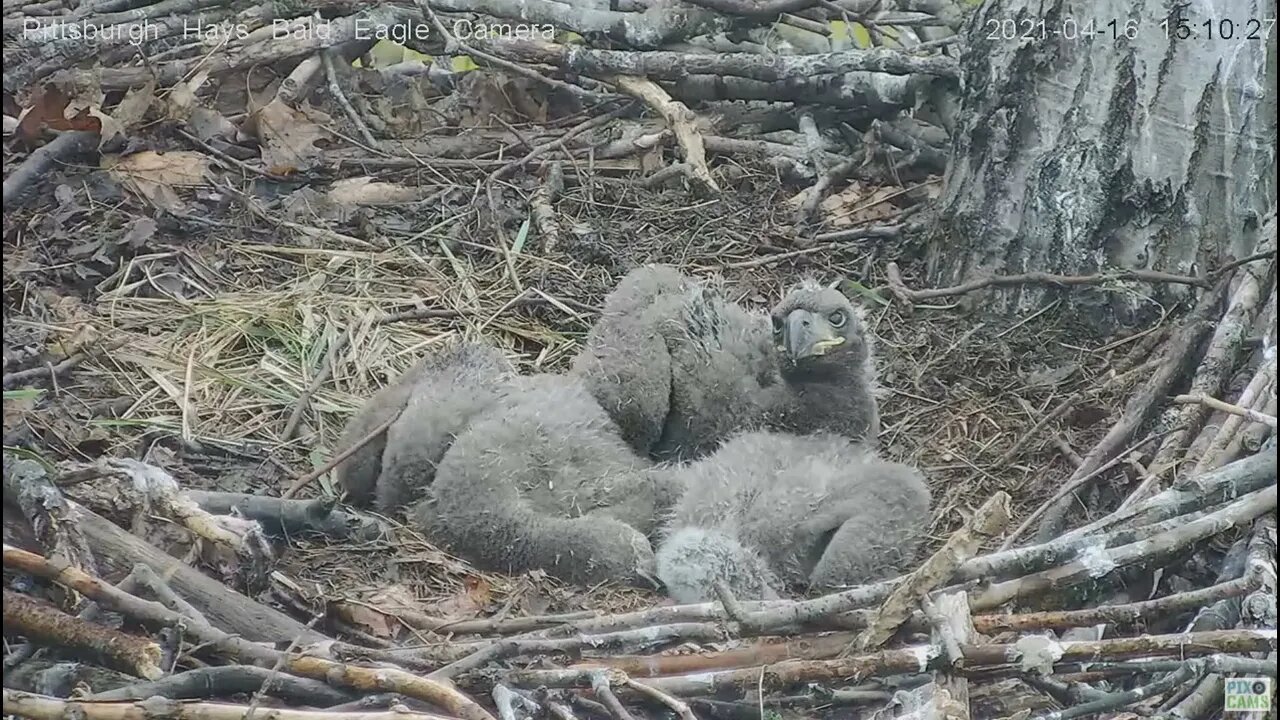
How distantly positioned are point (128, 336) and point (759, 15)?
2.73 metres

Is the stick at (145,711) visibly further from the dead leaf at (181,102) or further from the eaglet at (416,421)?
the dead leaf at (181,102)

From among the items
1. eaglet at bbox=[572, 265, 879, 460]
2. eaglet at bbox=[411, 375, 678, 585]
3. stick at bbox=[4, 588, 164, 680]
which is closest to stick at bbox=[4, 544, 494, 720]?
stick at bbox=[4, 588, 164, 680]

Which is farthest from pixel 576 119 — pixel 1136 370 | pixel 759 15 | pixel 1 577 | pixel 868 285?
pixel 1 577

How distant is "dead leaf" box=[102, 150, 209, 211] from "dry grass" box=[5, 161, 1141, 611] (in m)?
0.15

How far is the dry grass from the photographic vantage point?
13.5 ft

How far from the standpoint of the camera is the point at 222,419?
4422mm

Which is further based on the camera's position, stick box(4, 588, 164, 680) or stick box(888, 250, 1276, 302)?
stick box(888, 250, 1276, 302)

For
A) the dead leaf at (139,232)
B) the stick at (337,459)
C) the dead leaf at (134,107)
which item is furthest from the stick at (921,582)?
the dead leaf at (134,107)

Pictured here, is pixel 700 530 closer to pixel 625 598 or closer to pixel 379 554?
pixel 625 598

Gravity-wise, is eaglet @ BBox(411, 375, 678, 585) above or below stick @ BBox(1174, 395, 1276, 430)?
below
